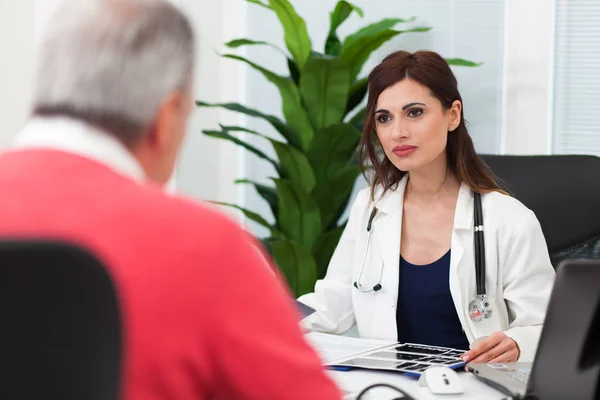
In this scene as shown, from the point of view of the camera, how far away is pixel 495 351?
1.83m

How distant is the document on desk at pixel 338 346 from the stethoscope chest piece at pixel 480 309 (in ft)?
1.01

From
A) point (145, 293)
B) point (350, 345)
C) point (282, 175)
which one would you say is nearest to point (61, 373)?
point (145, 293)

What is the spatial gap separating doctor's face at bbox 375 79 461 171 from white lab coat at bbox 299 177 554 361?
0.14m

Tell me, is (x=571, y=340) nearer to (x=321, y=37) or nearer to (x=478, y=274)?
(x=478, y=274)

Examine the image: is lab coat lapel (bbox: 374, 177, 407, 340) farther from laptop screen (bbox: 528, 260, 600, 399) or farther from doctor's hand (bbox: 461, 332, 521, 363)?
laptop screen (bbox: 528, 260, 600, 399)

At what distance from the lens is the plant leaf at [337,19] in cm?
313

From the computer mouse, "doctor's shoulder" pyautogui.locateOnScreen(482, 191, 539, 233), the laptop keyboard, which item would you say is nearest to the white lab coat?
"doctor's shoulder" pyautogui.locateOnScreen(482, 191, 539, 233)

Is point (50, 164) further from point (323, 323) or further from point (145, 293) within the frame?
point (323, 323)

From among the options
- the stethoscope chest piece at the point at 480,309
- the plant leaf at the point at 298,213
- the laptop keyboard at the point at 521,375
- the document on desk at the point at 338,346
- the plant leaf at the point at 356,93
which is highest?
the plant leaf at the point at 356,93

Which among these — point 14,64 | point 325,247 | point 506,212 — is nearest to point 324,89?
point 325,247

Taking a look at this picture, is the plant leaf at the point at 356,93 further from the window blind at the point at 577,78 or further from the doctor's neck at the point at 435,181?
the doctor's neck at the point at 435,181

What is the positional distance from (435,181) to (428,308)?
0.37 metres

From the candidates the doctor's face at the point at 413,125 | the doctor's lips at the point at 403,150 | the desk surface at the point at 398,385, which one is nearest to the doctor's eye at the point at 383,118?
the doctor's face at the point at 413,125

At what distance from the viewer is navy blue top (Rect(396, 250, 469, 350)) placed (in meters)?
2.24
